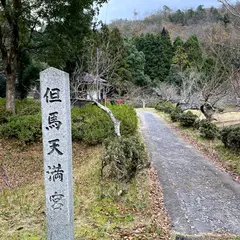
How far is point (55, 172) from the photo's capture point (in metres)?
3.38

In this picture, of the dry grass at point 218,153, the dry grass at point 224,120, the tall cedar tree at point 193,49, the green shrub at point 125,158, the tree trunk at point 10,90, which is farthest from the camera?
the tall cedar tree at point 193,49

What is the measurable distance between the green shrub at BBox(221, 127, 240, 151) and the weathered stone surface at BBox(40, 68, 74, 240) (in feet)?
23.8

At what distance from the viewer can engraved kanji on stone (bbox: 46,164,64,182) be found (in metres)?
3.36

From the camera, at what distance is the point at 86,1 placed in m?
11.2

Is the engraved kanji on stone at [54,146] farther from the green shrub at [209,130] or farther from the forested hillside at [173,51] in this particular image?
the forested hillside at [173,51]

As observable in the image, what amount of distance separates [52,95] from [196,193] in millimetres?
4521

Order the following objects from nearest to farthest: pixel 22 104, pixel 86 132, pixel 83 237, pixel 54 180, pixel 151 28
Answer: pixel 54 180, pixel 83 237, pixel 86 132, pixel 22 104, pixel 151 28

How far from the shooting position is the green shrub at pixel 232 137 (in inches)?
364

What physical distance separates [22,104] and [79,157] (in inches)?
218

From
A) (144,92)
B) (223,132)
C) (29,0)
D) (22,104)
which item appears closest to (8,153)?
(22,104)

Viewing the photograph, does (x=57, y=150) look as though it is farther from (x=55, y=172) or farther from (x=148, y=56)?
(x=148, y=56)

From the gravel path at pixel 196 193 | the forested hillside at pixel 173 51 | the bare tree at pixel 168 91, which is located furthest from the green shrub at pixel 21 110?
the bare tree at pixel 168 91

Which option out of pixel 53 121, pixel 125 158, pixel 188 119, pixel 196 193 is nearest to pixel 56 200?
pixel 53 121

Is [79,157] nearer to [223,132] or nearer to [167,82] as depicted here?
[223,132]
